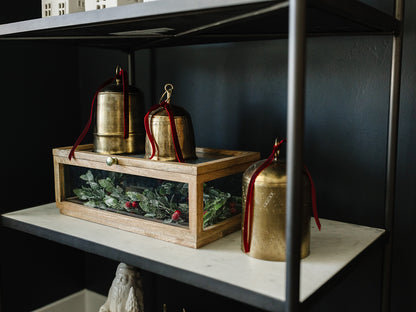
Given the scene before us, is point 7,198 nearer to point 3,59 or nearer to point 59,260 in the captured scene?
point 59,260

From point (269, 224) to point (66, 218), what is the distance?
70cm

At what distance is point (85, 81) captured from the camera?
6.77 ft

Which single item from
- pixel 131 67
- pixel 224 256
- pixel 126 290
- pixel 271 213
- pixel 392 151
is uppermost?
pixel 131 67

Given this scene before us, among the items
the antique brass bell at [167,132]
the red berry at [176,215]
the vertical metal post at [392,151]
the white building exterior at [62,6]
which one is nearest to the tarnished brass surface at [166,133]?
the antique brass bell at [167,132]

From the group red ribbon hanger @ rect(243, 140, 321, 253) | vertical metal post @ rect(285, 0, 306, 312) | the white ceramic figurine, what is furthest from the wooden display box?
vertical metal post @ rect(285, 0, 306, 312)

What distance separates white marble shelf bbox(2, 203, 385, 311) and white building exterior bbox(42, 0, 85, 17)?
630 mm

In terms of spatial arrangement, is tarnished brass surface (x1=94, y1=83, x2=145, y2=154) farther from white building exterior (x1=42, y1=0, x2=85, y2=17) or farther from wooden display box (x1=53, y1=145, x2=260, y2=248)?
white building exterior (x1=42, y1=0, x2=85, y2=17)

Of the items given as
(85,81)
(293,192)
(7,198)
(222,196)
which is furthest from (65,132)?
(293,192)

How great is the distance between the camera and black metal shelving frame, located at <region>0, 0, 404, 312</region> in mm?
809

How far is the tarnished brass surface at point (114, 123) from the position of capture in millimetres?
1391

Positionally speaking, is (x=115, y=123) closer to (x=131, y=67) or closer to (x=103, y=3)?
(x=103, y=3)

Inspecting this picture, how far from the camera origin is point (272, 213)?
1051mm

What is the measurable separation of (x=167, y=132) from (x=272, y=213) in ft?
1.26

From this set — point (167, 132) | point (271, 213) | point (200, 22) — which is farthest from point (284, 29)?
point (271, 213)
